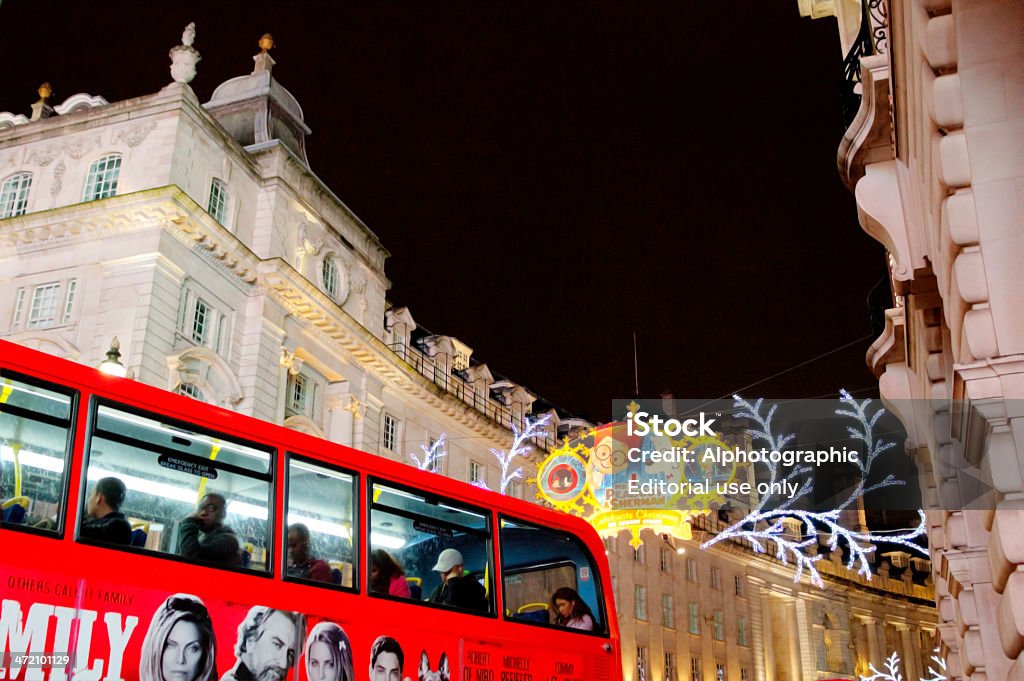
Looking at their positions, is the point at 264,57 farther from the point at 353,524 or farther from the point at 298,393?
the point at 353,524

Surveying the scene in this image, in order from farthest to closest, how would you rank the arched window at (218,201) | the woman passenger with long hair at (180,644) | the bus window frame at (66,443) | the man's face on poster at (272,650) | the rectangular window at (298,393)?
the rectangular window at (298,393), the arched window at (218,201), the man's face on poster at (272,650), the woman passenger with long hair at (180,644), the bus window frame at (66,443)

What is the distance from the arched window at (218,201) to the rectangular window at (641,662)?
3117cm

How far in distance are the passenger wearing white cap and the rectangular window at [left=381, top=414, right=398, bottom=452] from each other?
25.0m

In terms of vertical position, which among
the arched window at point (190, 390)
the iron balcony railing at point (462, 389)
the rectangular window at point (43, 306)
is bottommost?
the arched window at point (190, 390)

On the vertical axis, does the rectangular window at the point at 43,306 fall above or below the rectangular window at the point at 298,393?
above

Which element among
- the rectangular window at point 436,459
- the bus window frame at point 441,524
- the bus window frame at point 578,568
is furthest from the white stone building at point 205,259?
the bus window frame at point 441,524

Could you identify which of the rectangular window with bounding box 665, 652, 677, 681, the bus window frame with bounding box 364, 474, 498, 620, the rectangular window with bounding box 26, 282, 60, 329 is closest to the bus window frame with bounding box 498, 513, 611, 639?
the bus window frame with bounding box 364, 474, 498, 620

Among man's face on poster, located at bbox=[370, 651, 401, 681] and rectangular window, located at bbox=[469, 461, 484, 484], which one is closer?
man's face on poster, located at bbox=[370, 651, 401, 681]

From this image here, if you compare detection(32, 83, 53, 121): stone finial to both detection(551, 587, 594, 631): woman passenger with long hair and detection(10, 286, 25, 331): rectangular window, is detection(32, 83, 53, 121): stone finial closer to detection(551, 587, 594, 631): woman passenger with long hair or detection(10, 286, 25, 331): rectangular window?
detection(10, 286, 25, 331): rectangular window

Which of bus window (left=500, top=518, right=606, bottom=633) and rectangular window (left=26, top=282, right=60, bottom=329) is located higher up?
rectangular window (left=26, top=282, right=60, bottom=329)

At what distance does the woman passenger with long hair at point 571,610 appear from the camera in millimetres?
12234

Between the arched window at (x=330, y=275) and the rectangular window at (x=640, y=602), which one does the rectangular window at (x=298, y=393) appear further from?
the rectangular window at (x=640, y=602)

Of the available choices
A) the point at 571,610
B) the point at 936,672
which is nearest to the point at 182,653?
the point at 571,610

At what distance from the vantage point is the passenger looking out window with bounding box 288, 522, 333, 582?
9.37 metres
